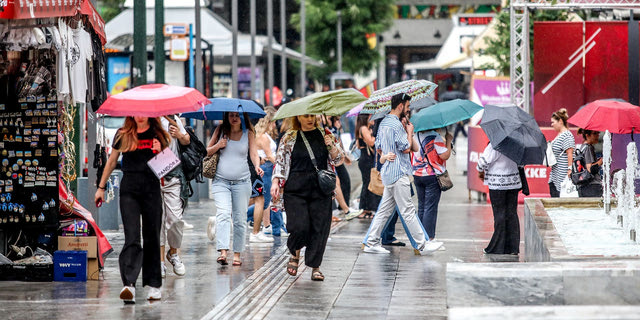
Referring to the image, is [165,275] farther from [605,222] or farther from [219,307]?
[605,222]

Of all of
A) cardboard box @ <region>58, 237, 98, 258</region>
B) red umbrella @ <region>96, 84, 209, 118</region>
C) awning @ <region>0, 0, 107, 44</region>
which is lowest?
cardboard box @ <region>58, 237, 98, 258</region>

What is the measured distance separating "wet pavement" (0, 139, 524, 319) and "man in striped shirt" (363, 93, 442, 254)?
345 millimetres

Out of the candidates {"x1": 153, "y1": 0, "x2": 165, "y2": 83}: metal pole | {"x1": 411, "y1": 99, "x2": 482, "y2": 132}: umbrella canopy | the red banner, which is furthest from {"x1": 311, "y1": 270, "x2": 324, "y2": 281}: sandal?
the red banner

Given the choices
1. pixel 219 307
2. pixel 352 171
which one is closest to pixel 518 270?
pixel 219 307

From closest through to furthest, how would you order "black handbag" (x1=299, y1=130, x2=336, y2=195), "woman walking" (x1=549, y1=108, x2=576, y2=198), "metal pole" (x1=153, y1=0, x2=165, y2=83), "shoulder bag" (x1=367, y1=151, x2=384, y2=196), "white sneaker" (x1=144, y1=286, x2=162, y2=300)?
"white sneaker" (x1=144, y1=286, x2=162, y2=300), "black handbag" (x1=299, y1=130, x2=336, y2=195), "woman walking" (x1=549, y1=108, x2=576, y2=198), "shoulder bag" (x1=367, y1=151, x2=384, y2=196), "metal pole" (x1=153, y1=0, x2=165, y2=83)

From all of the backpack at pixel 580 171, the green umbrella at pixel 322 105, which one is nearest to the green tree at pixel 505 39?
the backpack at pixel 580 171

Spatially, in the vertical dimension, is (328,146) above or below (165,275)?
above

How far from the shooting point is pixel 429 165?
12297mm

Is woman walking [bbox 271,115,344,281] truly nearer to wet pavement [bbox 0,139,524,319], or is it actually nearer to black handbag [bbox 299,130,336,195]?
black handbag [bbox 299,130,336,195]

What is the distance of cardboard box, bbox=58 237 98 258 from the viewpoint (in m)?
10.1

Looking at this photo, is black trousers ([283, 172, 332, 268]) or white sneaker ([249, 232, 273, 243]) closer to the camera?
black trousers ([283, 172, 332, 268])

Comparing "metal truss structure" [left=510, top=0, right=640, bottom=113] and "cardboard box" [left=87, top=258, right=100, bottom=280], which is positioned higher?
"metal truss structure" [left=510, top=0, right=640, bottom=113]

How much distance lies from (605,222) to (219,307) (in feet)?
14.6

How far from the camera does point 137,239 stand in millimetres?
8898
